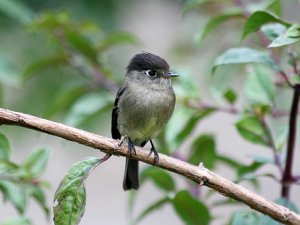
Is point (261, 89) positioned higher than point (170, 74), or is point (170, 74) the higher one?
point (170, 74)

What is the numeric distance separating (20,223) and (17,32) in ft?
7.12

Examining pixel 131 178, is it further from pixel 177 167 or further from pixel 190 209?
pixel 177 167

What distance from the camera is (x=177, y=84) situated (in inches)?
164

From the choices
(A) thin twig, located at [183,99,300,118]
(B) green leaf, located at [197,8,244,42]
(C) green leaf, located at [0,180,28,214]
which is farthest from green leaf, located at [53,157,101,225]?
(B) green leaf, located at [197,8,244,42]

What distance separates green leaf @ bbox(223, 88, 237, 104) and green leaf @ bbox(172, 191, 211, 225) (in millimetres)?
572

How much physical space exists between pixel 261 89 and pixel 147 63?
1.06 m

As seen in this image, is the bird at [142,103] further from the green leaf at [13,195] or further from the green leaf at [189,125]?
the green leaf at [13,195]

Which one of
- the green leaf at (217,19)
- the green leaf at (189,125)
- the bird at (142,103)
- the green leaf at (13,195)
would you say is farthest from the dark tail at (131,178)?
the green leaf at (217,19)

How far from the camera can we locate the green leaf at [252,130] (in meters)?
2.99

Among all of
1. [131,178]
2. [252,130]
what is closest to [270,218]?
[252,130]

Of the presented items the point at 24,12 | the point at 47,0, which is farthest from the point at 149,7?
the point at 24,12

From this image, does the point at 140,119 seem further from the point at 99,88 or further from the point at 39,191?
the point at 39,191

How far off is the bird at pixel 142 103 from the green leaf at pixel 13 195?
0.75m

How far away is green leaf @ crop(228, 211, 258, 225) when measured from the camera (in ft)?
9.00
